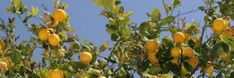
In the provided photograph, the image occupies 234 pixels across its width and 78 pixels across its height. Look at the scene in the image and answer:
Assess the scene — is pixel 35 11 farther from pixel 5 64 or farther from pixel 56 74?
pixel 56 74

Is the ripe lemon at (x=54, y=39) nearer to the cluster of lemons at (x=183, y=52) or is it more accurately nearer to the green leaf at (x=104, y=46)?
the green leaf at (x=104, y=46)

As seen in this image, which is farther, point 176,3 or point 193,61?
point 176,3

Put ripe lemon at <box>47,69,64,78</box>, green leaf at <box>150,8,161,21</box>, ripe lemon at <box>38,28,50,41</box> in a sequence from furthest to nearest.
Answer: green leaf at <box>150,8,161,21</box>
ripe lemon at <box>38,28,50,41</box>
ripe lemon at <box>47,69,64,78</box>

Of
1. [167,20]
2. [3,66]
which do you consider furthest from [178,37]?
[3,66]

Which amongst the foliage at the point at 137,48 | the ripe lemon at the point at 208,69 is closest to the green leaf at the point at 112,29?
the foliage at the point at 137,48

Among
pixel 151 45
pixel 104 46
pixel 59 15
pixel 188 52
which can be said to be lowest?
pixel 188 52

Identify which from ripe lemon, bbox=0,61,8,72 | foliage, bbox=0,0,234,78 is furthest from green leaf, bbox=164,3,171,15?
ripe lemon, bbox=0,61,8,72

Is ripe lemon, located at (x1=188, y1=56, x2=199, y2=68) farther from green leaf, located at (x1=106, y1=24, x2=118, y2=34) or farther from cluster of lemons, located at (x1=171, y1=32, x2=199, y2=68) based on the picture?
green leaf, located at (x1=106, y1=24, x2=118, y2=34)

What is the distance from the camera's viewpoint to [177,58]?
2.50 metres

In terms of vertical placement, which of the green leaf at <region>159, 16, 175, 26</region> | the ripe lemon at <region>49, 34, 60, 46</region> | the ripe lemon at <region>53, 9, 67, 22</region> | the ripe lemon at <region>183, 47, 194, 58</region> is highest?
the ripe lemon at <region>53, 9, 67, 22</region>

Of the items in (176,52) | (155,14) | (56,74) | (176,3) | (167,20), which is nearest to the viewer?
(56,74)

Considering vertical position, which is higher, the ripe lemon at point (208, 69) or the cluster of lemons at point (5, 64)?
the cluster of lemons at point (5, 64)

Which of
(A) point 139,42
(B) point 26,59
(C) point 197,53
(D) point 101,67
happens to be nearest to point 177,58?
(C) point 197,53

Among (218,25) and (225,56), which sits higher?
(218,25)
